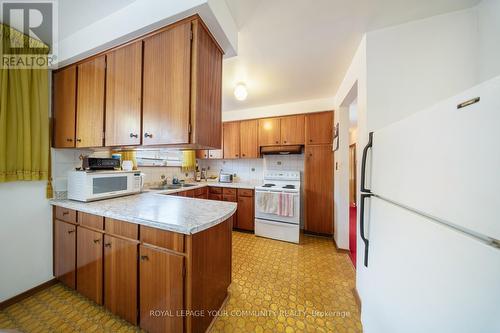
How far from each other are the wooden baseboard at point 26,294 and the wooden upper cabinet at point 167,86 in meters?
1.88

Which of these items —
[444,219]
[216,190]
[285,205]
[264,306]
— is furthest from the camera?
[216,190]

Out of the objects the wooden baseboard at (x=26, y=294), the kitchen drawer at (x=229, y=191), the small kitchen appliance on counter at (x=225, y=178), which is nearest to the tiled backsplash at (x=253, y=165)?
the small kitchen appliance on counter at (x=225, y=178)

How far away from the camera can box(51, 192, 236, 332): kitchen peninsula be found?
1.03 metres

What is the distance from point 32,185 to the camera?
163 cm

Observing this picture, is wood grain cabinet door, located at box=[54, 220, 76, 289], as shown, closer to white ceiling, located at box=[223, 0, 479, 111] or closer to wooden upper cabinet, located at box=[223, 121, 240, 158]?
white ceiling, located at box=[223, 0, 479, 111]

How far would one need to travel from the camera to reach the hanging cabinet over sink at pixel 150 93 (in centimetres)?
119

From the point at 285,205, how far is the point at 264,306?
1.48 metres

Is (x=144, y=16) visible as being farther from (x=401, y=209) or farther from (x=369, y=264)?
(x=369, y=264)

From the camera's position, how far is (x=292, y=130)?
314 centimetres

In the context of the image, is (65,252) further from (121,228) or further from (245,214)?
(245,214)

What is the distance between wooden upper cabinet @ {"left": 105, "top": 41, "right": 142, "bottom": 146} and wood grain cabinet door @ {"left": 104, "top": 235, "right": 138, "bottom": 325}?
83 cm

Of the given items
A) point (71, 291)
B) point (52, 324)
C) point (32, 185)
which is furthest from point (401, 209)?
point (32, 185)

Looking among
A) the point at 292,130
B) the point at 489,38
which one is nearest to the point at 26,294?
the point at 292,130

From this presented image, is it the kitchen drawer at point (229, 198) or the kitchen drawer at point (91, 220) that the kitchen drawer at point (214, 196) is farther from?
the kitchen drawer at point (91, 220)
